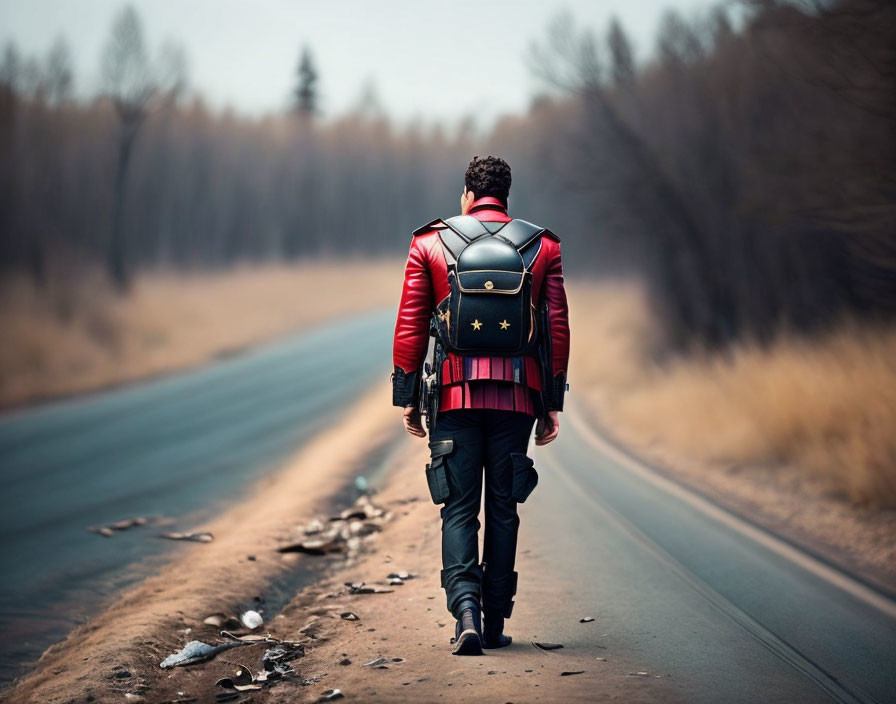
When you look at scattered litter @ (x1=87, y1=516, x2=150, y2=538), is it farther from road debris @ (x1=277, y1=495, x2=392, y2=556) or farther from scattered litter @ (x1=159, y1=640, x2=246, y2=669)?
scattered litter @ (x1=159, y1=640, x2=246, y2=669)

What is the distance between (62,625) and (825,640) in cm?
452

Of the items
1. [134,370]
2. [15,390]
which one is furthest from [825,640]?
[134,370]

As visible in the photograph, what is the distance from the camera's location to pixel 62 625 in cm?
643

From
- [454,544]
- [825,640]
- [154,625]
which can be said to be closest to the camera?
[454,544]

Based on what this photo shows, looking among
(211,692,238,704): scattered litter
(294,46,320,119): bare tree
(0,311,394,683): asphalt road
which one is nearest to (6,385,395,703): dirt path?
(211,692,238,704): scattered litter

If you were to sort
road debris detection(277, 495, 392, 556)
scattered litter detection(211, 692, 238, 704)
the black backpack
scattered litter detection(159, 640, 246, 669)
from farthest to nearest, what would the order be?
1. road debris detection(277, 495, 392, 556)
2. scattered litter detection(159, 640, 246, 669)
3. the black backpack
4. scattered litter detection(211, 692, 238, 704)

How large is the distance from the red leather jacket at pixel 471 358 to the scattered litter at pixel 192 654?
5.49ft

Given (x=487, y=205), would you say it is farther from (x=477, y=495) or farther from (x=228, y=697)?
(x=228, y=697)

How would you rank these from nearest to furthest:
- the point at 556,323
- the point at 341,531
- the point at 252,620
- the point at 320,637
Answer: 1. the point at 556,323
2. the point at 320,637
3. the point at 252,620
4. the point at 341,531

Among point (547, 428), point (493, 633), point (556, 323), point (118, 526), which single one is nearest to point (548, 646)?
point (493, 633)

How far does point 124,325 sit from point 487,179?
24200 mm

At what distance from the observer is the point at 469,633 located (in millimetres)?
4520

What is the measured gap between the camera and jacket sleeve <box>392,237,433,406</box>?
4602 millimetres

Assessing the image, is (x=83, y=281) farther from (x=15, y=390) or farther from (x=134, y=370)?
(x=15, y=390)
